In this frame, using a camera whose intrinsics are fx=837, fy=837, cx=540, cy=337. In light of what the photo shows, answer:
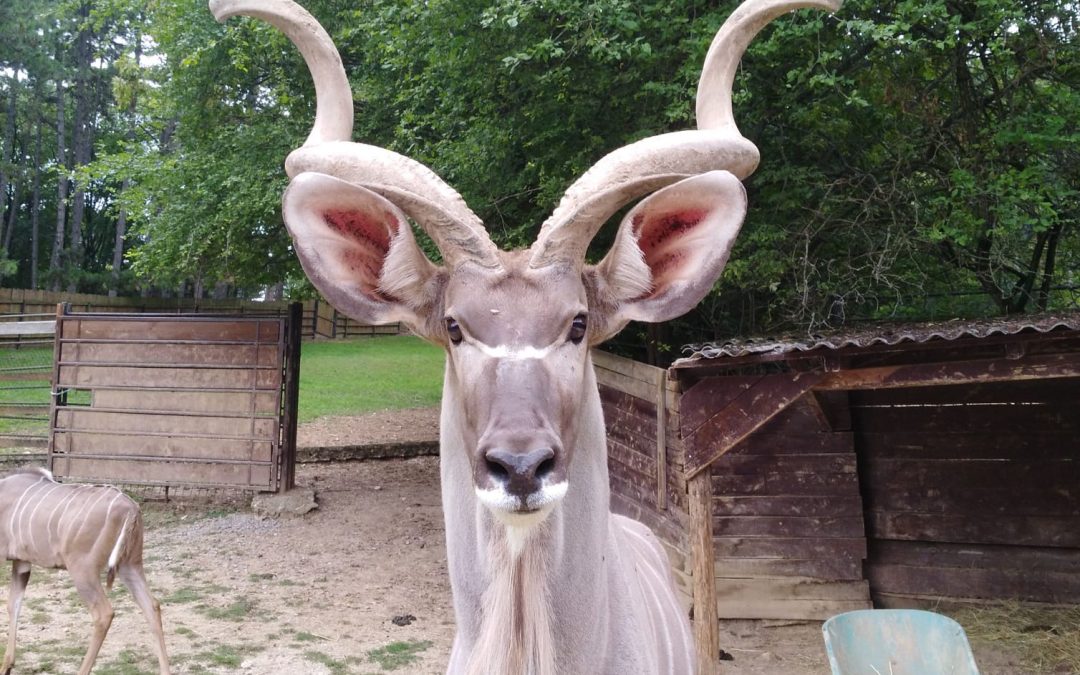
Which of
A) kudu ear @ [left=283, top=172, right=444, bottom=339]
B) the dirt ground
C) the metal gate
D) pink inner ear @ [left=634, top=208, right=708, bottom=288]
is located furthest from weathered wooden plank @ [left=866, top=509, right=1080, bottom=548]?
the metal gate

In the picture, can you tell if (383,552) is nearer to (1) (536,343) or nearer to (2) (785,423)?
(2) (785,423)

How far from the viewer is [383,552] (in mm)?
8539

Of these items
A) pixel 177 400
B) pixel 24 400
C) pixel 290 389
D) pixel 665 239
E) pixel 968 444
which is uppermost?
pixel 665 239

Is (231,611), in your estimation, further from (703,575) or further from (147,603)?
(703,575)

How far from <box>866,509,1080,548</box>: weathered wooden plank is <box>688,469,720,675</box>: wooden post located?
252cm

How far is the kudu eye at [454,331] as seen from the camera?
211 centimetres

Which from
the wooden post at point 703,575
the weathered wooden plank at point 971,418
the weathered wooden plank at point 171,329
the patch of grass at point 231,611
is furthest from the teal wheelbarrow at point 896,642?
the weathered wooden plank at point 171,329

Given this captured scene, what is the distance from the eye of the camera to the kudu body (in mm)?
2053

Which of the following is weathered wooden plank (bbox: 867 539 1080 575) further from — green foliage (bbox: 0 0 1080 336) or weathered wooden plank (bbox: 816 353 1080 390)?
weathered wooden plank (bbox: 816 353 1080 390)

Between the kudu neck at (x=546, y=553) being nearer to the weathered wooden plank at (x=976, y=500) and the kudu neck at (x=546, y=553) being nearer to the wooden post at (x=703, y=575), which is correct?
the wooden post at (x=703, y=575)

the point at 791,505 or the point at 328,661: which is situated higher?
the point at 791,505

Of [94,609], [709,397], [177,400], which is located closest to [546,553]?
[709,397]

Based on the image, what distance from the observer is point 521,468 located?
1751 millimetres

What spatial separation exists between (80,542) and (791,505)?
17.6 ft
